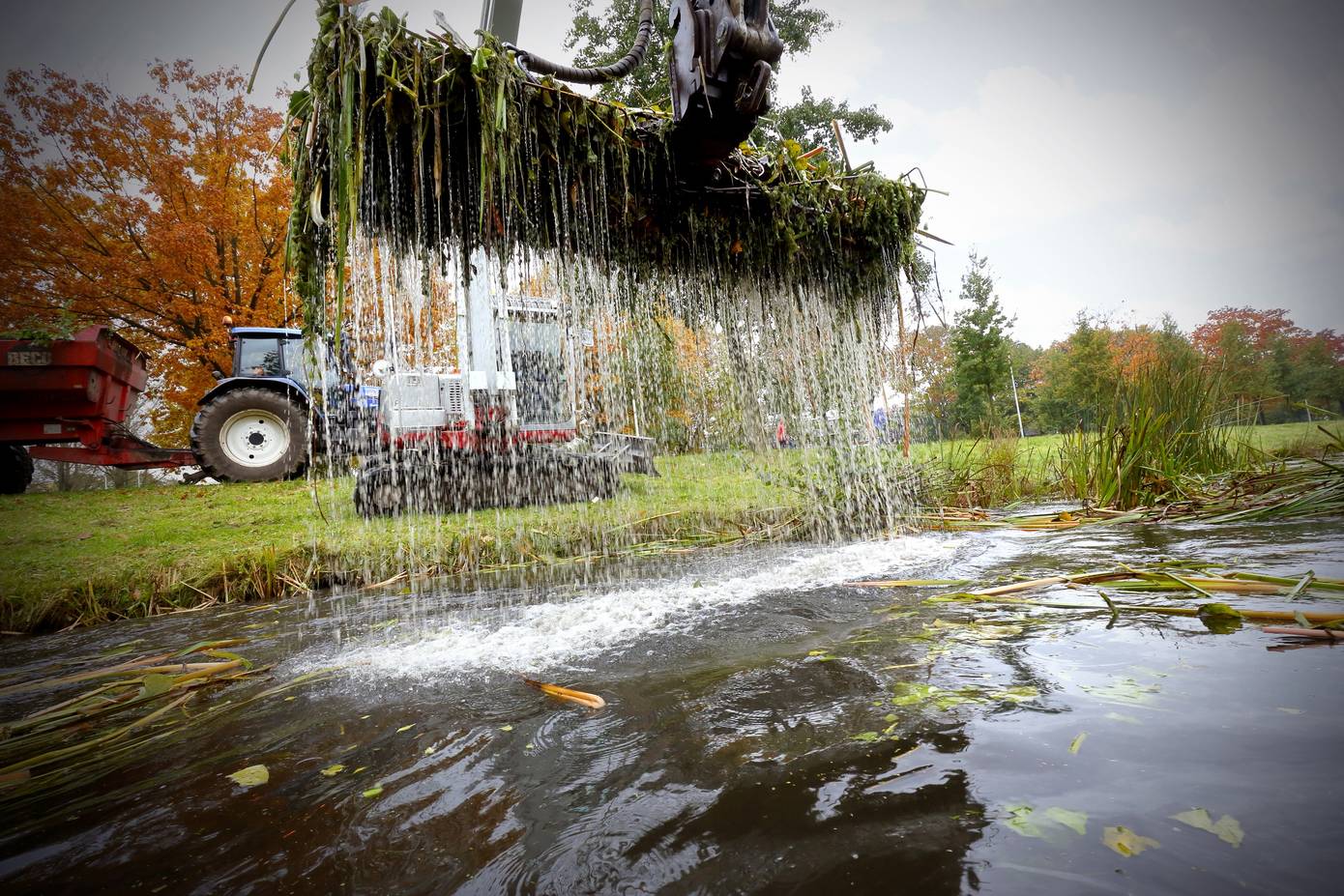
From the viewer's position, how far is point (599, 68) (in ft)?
10.1

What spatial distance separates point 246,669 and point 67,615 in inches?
117

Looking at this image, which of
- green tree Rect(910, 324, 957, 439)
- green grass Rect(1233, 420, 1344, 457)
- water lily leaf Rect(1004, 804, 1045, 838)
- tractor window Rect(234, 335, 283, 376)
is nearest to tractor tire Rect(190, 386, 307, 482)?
→ tractor window Rect(234, 335, 283, 376)

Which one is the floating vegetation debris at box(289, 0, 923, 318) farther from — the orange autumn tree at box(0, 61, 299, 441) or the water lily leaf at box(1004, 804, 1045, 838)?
the orange autumn tree at box(0, 61, 299, 441)

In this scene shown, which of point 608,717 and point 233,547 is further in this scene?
point 233,547

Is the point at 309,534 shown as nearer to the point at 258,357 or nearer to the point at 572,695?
the point at 572,695

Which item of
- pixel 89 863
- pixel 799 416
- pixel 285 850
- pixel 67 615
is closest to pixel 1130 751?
pixel 285 850

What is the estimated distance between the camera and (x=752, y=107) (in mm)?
2910

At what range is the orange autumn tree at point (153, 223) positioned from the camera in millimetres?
12914

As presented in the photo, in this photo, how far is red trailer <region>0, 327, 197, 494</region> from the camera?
8.31 metres

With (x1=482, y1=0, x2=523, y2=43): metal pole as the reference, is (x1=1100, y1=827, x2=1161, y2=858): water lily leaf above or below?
below

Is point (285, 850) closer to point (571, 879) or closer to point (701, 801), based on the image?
point (571, 879)

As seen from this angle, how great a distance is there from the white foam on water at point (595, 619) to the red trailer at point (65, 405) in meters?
9.60

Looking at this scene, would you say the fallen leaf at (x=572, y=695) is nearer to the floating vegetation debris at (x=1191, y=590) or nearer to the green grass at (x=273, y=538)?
the floating vegetation debris at (x=1191, y=590)

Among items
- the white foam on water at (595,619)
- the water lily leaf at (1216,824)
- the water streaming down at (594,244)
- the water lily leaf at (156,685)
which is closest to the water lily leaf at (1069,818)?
the water lily leaf at (1216,824)
